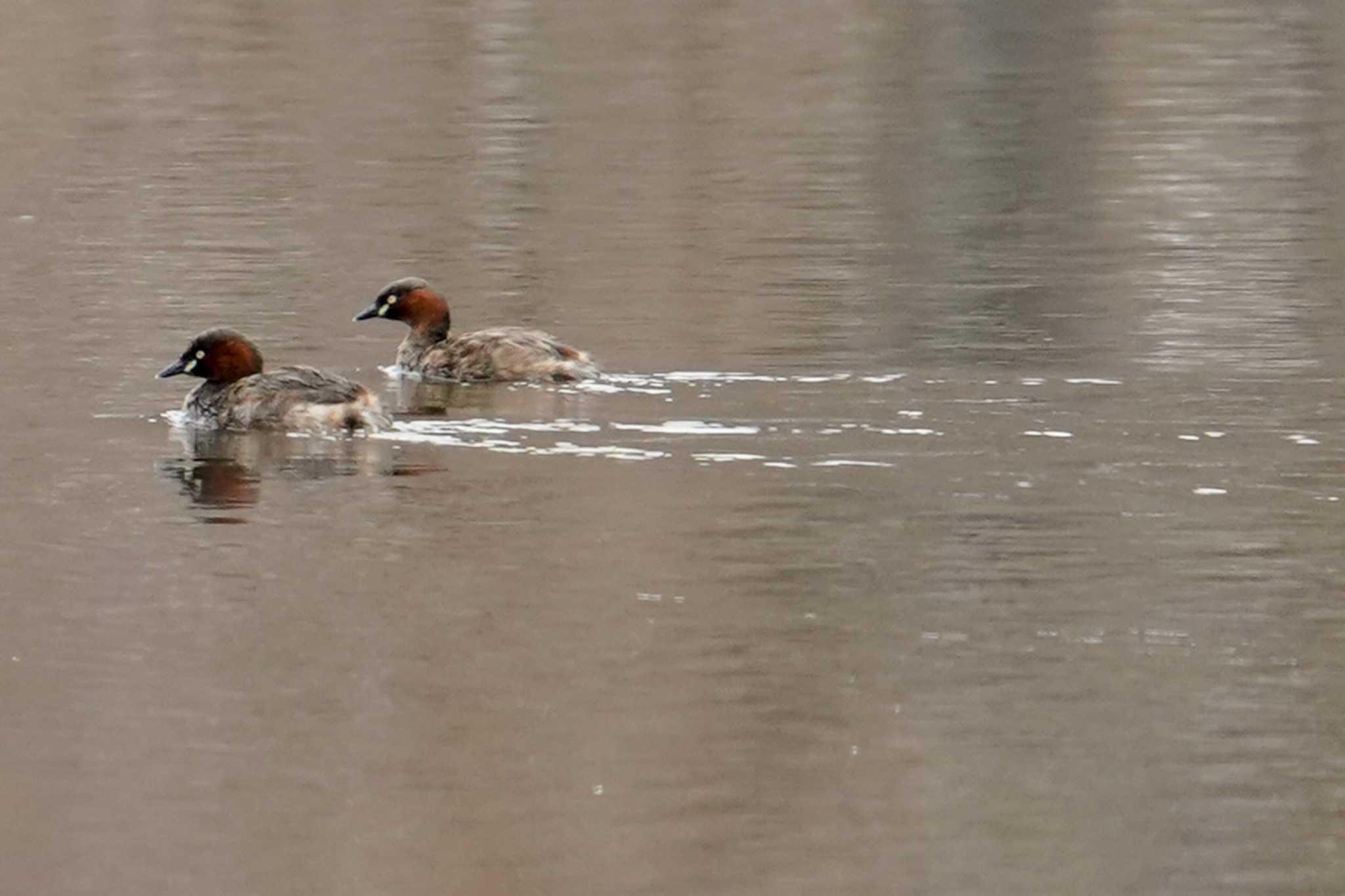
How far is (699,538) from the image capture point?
1137cm

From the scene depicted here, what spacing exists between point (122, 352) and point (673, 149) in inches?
420

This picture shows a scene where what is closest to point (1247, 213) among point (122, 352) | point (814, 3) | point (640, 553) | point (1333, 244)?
point (1333, 244)

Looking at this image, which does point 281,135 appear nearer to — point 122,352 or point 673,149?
point 673,149

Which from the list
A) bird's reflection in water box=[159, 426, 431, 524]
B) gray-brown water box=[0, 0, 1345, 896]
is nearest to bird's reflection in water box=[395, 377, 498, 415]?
gray-brown water box=[0, 0, 1345, 896]

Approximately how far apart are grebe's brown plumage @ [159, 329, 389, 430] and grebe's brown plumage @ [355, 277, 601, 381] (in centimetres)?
120

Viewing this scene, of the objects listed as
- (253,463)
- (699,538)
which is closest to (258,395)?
(253,463)

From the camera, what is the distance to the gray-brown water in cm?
807

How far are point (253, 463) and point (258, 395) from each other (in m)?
0.80

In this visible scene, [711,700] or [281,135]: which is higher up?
[711,700]

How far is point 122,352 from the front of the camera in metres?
16.0

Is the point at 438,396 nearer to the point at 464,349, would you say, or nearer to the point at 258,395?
the point at 464,349

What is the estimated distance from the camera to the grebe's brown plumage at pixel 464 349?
15.0 meters

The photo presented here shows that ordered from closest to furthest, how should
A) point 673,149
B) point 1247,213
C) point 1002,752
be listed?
point 1002,752, point 1247,213, point 673,149

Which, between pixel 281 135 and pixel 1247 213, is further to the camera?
pixel 281 135
